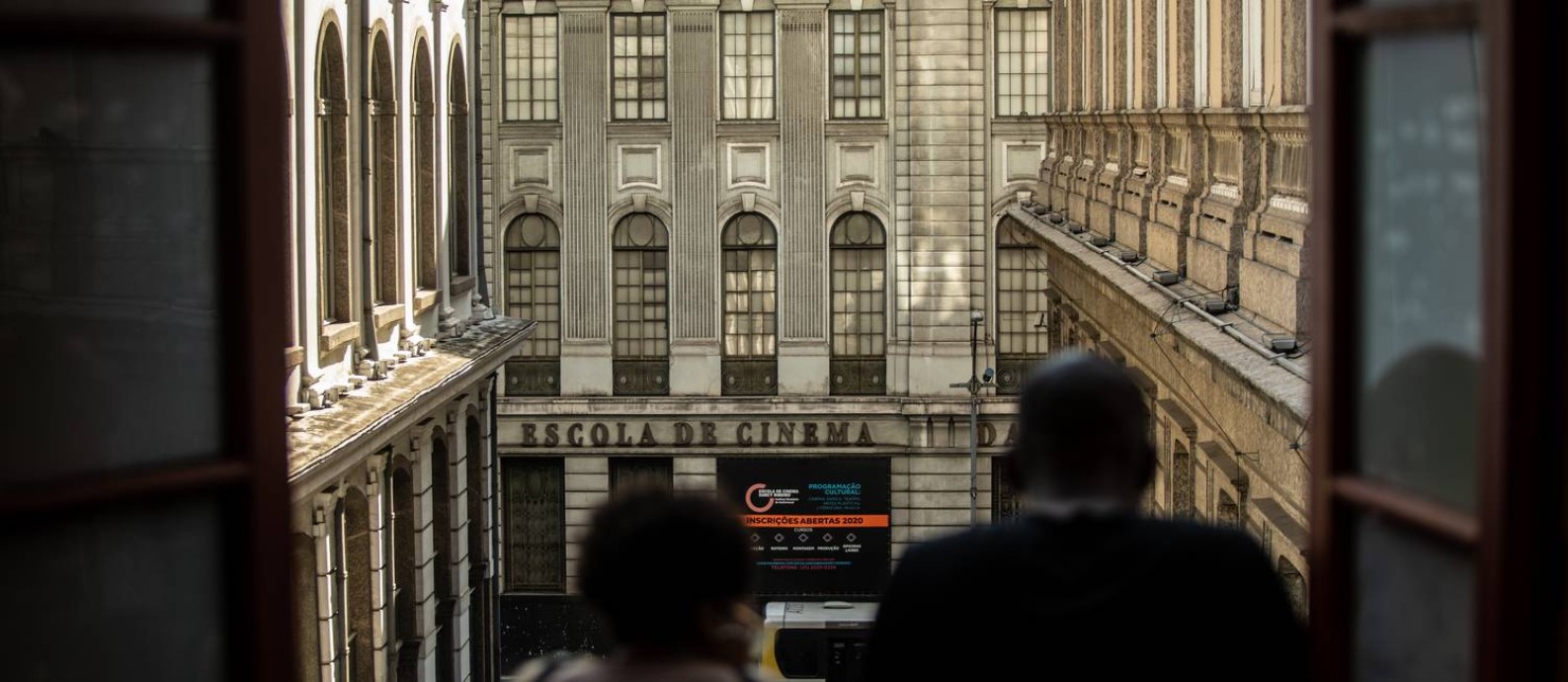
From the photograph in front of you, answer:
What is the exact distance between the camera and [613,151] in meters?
47.8

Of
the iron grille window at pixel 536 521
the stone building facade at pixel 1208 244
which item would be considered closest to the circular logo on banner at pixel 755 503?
the iron grille window at pixel 536 521

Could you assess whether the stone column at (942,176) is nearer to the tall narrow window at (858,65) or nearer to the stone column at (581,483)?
the tall narrow window at (858,65)

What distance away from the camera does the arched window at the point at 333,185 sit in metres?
22.9

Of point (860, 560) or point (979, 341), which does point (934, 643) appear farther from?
point (979, 341)

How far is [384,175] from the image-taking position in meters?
26.8

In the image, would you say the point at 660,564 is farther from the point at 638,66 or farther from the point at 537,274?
the point at 537,274

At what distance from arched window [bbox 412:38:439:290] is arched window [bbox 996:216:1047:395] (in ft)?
63.8

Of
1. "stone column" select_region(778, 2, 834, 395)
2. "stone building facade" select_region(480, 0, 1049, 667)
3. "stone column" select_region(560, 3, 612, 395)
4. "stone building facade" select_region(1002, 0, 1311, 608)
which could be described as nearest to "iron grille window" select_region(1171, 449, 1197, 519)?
"stone building facade" select_region(1002, 0, 1311, 608)

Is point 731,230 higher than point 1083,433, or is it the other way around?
point 1083,433

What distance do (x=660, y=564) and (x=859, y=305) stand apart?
43.5m

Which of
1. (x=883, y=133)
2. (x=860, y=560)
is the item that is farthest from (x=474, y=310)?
(x=883, y=133)

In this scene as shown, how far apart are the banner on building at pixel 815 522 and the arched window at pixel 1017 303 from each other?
3.81 m
